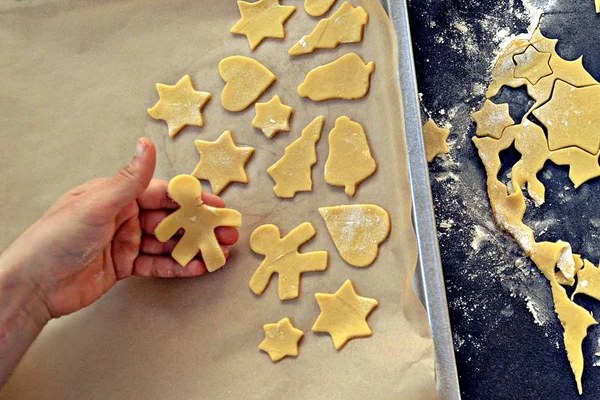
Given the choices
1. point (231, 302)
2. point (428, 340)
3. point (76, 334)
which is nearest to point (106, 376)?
point (76, 334)

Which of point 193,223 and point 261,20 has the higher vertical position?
point 261,20

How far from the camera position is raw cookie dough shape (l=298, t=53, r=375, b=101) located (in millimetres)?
1097

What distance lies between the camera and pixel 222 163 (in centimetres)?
111

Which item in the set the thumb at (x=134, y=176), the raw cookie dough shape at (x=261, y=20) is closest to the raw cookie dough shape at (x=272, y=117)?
the raw cookie dough shape at (x=261, y=20)

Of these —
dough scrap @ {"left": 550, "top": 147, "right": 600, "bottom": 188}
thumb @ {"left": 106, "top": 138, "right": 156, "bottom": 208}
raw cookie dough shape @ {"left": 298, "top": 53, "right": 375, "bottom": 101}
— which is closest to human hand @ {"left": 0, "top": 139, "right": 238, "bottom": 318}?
thumb @ {"left": 106, "top": 138, "right": 156, "bottom": 208}

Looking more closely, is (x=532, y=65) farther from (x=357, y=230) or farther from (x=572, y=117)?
(x=357, y=230)

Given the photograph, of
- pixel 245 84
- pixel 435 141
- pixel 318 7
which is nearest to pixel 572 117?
pixel 435 141

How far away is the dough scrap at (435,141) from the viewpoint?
47.2 inches

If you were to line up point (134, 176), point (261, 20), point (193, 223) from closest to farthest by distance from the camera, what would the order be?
1. point (134, 176)
2. point (193, 223)
3. point (261, 20)

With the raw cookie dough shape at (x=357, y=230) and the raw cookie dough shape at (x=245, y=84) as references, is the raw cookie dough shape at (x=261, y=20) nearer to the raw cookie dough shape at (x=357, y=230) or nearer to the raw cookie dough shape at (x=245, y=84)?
the raw cookie dough shape at (x=245, y=84)

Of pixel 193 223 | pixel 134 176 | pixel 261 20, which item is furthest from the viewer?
pixel 261 20

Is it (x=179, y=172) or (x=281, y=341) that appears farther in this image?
(x=179, y=172)

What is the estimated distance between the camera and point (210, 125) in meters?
1.14

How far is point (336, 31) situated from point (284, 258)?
44 centimetres
